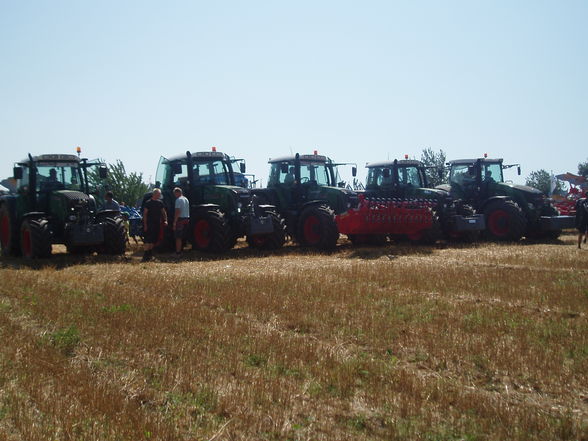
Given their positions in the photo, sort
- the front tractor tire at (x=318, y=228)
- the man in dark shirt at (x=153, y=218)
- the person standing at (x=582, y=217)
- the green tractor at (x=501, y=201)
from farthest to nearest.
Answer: the green tractor at (x=501, y=201) < the person standing at (x=582, y=217) < the front tractor tire at (x=318, y=228) < the man in dark shirt at (x=153, y=218)

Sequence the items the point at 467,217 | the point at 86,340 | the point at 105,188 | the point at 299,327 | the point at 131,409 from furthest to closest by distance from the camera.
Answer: the point at 467,217
the point at 105,188
the point at 299,327
the point at 86,340
the point at 131,409

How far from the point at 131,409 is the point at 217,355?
1.45 metres

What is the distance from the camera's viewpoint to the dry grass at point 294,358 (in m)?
4.17

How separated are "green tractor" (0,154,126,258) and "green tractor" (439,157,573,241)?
956 cm

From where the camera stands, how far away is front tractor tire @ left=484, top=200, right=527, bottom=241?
1734 cm

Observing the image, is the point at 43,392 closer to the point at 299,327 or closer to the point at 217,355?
the point at 217,355

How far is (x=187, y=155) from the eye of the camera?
604 inches

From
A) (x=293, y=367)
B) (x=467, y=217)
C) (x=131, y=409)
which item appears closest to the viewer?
(x=131, y=409)

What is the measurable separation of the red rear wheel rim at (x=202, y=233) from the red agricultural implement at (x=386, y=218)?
9.94 feet

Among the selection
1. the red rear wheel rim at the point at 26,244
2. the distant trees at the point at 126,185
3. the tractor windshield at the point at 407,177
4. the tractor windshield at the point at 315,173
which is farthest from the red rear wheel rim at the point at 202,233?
the distant trees at the point at 126,185

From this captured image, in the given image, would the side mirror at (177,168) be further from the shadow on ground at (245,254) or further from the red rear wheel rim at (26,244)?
the red rear wheel rim at (26,244)

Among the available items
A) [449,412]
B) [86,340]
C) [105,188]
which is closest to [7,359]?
[86,340]

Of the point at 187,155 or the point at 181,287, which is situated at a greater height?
the point at 187,155

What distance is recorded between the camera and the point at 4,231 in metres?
15.2
